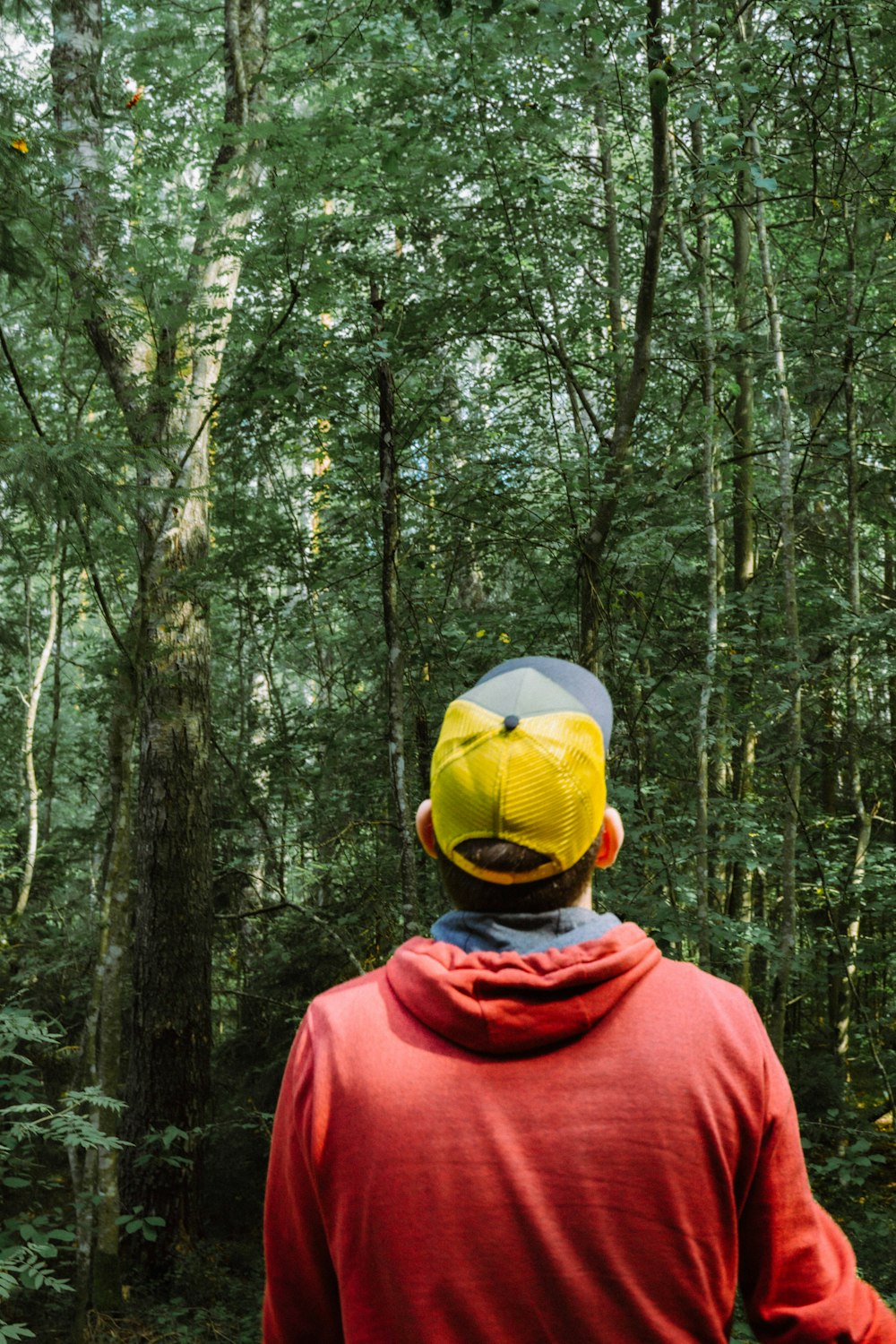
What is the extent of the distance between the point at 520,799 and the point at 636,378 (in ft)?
13.9

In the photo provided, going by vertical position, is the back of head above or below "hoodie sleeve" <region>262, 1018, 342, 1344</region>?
above

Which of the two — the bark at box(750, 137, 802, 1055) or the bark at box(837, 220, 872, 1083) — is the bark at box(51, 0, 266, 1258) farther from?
the bark at box(837, 220, 872, 1083)

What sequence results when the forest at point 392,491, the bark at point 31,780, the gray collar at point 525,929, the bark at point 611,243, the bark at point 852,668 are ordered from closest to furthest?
the gray collar at point 525,929, the forest at point 392,491, the bark at point 852,668, the bark at point 611,243, the bark at point 31,780

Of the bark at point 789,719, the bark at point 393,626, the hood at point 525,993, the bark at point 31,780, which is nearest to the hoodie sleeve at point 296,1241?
the hood at point 525,993

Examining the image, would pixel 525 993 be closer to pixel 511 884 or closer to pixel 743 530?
pixel 511 884

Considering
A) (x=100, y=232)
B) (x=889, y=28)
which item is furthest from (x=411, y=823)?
(x=889, y=28)

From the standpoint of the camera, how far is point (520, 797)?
121 cm

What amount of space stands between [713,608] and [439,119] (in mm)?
3779

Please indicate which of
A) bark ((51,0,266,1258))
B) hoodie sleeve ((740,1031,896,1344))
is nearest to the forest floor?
bark ((51,0,266,1258))

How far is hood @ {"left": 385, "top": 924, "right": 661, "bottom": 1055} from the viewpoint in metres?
1.08

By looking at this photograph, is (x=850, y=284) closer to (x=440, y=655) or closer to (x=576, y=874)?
(x=440, y=655)

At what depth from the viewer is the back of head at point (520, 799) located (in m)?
1.21

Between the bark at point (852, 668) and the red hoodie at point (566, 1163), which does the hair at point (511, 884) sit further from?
the bark at point (852, 668)

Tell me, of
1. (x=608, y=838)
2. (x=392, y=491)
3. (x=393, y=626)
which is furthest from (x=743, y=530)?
(x=608, y=838)
